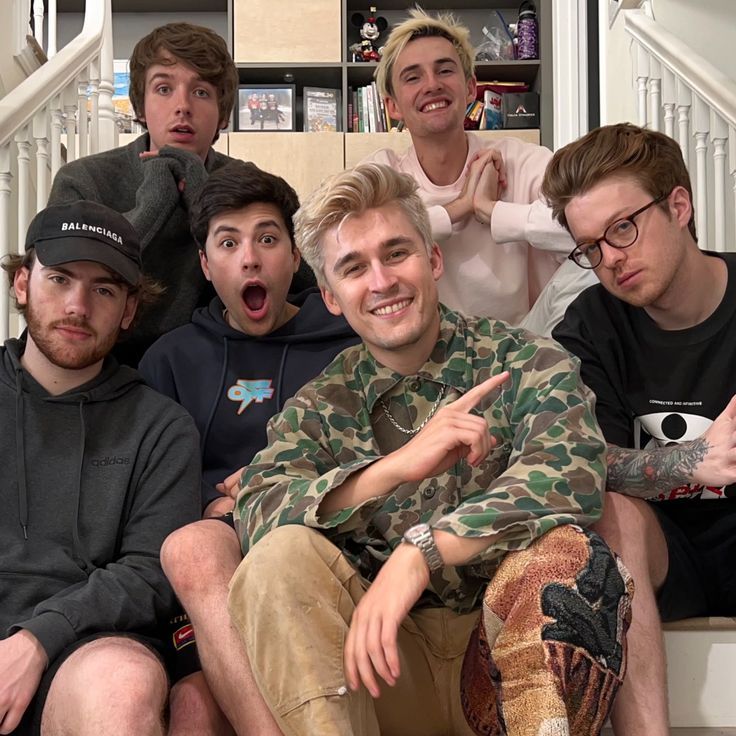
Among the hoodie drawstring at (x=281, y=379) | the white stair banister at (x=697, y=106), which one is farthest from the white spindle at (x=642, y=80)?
the hoodie drawstring at (x=281, y=379)

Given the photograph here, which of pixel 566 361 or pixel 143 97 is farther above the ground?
pixel 143 97

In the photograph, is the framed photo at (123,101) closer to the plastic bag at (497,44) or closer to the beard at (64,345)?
the plastic bag at (497,44)

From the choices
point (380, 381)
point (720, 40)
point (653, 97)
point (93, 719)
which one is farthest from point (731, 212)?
point (93, 719)

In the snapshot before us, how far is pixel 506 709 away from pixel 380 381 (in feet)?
1.99

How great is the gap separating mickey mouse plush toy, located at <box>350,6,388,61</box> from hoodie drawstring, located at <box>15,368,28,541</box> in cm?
371

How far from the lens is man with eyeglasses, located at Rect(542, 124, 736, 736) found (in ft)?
6.11

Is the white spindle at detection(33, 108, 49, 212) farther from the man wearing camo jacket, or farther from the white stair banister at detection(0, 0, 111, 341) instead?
the man wearing camo jacket

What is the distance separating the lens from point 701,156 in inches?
116

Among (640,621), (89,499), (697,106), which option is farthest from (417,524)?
(697,106)

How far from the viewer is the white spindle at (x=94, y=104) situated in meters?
3.49

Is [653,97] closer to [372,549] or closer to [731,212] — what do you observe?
[731,212]

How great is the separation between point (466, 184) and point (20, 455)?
147cm

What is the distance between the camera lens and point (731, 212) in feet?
11.4

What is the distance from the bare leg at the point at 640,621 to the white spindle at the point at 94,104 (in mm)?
2433
